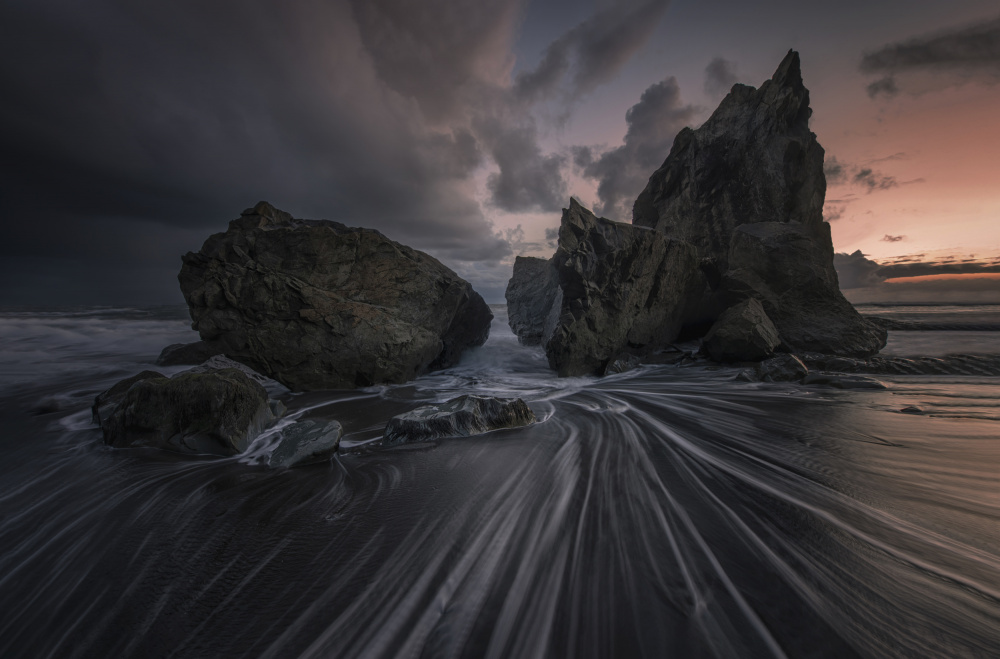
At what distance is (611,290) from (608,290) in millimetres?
79

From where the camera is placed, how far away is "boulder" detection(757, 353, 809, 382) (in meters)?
6.29

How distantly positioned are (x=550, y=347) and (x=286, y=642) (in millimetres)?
8028

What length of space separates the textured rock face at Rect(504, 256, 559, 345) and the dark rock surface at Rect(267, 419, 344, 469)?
10.2m

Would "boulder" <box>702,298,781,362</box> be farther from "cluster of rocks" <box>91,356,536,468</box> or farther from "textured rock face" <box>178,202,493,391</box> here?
"textured rock face" <box>178,202,493,391</box>

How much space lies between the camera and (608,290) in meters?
8.45

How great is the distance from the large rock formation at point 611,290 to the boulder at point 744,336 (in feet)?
5.14

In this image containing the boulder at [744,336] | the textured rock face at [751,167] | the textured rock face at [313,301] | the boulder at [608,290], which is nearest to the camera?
the textured rock face at [313,301]

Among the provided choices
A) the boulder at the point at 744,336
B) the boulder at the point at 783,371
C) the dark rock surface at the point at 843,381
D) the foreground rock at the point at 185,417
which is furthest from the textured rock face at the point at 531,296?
the foreground rock at the point at 185,417

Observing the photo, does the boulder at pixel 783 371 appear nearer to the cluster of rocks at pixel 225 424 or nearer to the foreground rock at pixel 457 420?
the foreground rock at pixel 457 420

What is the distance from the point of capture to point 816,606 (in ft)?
4.72

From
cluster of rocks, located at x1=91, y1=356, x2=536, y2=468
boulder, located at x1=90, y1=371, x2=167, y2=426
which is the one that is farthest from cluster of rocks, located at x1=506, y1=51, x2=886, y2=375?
boulder, located at x1=90, y1=371, x2=167, y2=426

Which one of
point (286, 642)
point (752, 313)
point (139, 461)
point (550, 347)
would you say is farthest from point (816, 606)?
point (752, 313)

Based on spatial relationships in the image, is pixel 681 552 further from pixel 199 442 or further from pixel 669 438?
pixel 199 442

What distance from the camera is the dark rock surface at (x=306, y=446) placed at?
3.08 m
